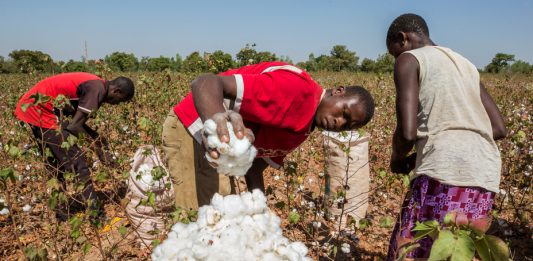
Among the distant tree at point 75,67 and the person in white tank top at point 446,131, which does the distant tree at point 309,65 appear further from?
the person in white tank top at point 446,131

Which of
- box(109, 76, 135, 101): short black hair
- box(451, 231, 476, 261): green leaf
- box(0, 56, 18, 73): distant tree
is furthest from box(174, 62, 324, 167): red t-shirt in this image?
box(0, 56, 18, 73): distant tree

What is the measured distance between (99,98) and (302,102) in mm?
2117

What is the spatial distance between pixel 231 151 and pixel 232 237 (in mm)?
262

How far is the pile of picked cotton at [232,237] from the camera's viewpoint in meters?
0.71

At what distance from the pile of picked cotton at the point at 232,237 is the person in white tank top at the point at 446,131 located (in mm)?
978

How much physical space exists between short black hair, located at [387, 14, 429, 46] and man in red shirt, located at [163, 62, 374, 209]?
A: 404 mm

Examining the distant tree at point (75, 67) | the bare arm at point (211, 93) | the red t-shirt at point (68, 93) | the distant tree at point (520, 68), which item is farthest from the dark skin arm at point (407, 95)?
the distant tree at point (520, 68)

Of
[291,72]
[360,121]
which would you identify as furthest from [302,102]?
[360,121]

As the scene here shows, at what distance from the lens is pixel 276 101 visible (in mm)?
1532

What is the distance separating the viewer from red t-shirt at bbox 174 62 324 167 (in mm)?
1507

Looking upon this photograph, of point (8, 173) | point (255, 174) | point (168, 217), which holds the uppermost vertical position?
point (8, 173)

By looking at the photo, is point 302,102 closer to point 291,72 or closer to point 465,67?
point 291,72

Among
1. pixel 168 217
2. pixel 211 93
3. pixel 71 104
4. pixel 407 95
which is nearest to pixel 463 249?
pixel 211 93

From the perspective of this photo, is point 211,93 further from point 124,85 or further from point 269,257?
point 124,85
